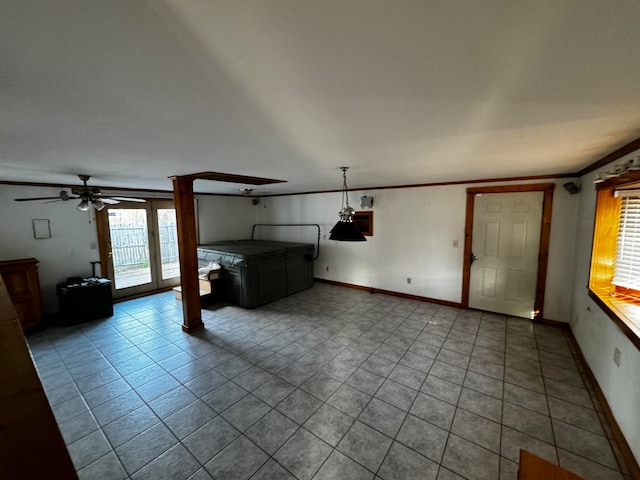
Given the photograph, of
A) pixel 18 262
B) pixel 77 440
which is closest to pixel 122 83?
pixel 77 440

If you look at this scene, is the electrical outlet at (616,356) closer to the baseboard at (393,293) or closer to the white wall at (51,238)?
the baseboard at (393,293)

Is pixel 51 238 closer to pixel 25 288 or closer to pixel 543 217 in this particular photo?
pixel 25 288

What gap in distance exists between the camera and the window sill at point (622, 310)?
190cm

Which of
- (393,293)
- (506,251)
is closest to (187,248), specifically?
(393,293)

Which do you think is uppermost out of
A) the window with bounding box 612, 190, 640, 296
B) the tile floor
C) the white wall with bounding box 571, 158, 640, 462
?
the window with bounding box 612, 190, 640, 296

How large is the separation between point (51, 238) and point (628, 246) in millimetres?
7353

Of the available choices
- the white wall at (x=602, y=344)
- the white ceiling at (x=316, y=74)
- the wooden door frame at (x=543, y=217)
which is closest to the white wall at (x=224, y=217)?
the white ceiling at (x=316, y=74)

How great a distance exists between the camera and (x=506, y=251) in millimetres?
4051

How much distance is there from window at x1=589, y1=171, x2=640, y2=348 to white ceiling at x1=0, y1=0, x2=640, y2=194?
912mm

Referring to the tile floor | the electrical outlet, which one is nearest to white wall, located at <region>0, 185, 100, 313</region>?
the tile floor

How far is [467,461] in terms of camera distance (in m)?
1.85

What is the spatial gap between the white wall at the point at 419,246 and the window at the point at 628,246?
3.75 feet

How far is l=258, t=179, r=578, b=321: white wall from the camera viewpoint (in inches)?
146

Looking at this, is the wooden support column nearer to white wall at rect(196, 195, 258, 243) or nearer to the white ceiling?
the white ceiling
